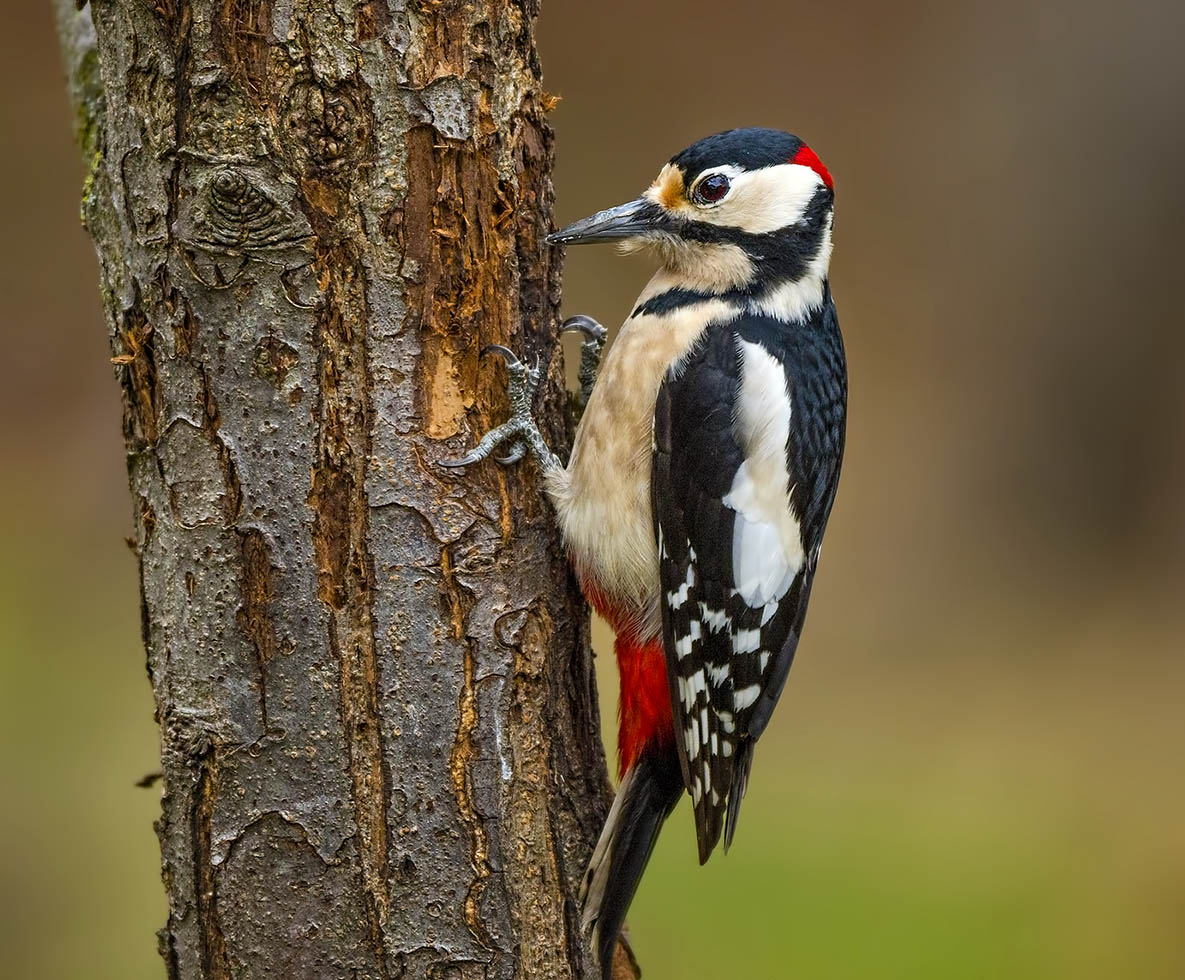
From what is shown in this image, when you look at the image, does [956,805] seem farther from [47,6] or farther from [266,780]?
[47,6]

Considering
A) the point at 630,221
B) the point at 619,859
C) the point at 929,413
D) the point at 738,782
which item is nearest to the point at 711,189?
the point at 630,221

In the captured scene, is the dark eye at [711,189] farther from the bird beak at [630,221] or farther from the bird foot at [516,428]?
the bird foot at [516,428]

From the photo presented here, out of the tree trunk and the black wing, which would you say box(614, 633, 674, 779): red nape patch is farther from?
the tree trunk

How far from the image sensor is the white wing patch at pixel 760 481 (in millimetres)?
2410

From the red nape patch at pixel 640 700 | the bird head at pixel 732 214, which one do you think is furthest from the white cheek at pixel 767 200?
the red nape patch at pixel 640 700

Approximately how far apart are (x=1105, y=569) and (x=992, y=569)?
0.58 meters

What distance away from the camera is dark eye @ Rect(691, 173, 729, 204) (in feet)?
8.30

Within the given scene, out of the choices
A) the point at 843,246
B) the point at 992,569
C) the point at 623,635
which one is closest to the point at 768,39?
the point at 843,246

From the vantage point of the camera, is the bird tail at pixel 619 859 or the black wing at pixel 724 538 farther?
the black wing at pixel 724 538

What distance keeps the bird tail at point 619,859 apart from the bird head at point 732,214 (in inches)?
40.3

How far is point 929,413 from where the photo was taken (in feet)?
21.2

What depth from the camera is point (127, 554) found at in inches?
226

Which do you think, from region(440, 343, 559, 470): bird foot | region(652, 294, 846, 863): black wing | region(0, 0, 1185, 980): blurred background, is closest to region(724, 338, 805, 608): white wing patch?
region(652, 294, 846, 863): black wing

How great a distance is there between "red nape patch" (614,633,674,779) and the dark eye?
909 mm
